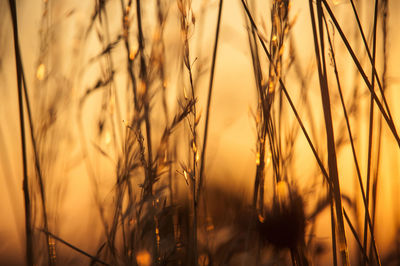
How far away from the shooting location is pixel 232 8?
106 centimetres

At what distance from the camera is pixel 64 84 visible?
43.6 inches

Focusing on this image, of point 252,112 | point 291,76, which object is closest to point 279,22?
point 252,112

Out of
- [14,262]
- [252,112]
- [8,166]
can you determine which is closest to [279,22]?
[252,112]

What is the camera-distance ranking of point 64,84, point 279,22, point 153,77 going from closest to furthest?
point 279,22, point 153,77, point 64,84

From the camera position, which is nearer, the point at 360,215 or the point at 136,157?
the point at 136,157

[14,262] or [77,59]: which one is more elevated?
[77,59]

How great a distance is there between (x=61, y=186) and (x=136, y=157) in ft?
1.40

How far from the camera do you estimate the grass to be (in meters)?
0.71

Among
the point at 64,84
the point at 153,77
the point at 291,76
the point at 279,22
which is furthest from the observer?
the point at 64,84

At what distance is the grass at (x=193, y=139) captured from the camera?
71cm

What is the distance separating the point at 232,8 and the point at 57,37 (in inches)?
18.9

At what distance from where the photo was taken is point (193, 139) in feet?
2.04

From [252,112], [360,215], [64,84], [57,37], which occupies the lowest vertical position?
[360,215]

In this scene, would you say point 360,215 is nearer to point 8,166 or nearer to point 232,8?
point 232,8
